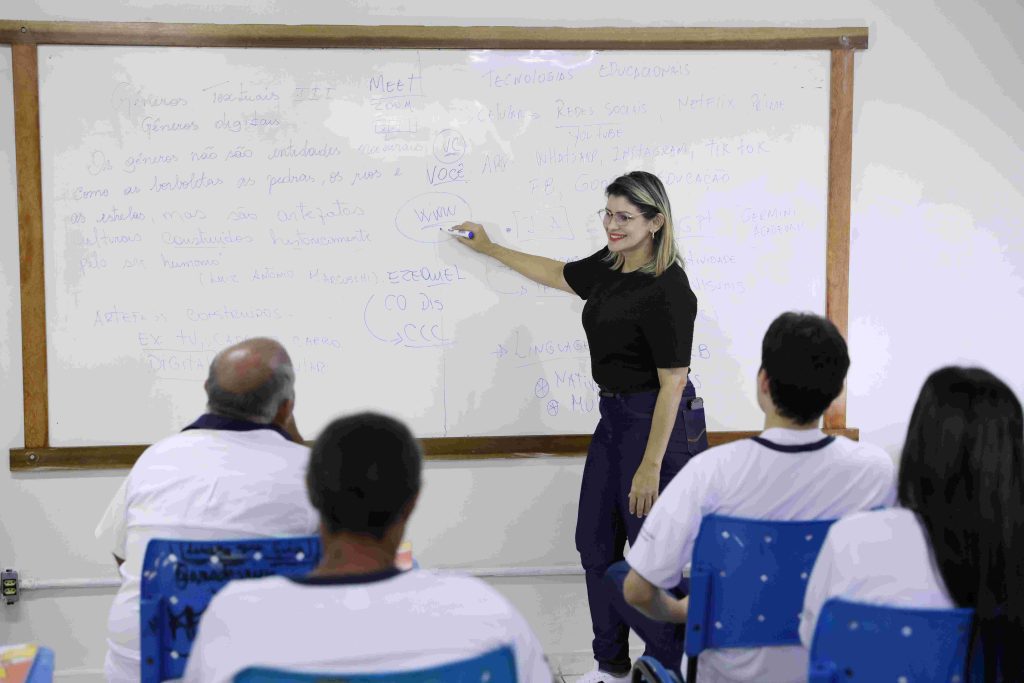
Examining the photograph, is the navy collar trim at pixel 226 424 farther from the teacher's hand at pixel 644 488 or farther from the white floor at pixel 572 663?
the white floor at pixel 572 663

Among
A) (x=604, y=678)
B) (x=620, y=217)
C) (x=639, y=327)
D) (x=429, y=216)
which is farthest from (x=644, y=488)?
(x=429, y=216)

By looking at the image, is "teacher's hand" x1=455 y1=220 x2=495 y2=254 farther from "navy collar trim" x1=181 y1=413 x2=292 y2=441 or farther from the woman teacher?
"navy collar trim" x1=181 y1=413 x2=292 y2=441

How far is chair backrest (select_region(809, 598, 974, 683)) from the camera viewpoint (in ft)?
3.85

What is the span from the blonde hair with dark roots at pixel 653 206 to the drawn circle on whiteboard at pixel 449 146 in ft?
1.84

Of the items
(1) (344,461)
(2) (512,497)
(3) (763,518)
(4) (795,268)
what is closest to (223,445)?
(1) (344,461)

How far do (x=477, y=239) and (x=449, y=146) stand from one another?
1.04ft

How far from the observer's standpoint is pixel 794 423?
165cm

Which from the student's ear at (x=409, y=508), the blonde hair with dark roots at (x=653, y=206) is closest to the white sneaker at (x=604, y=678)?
the blonde hair with dark roots at (x=653, y=206)

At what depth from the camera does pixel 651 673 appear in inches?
66.6

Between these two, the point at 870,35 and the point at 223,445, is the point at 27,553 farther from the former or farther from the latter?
the point at 870,35

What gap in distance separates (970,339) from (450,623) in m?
2.79

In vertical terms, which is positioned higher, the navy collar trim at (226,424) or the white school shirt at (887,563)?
the navy collar trim at (226,424)

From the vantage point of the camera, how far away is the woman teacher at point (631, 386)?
2527 mm

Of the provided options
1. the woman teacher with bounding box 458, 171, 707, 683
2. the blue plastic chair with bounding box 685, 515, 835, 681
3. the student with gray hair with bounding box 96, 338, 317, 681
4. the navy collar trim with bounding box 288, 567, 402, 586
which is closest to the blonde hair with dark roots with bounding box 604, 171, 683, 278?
the woman teacher with bounding box 458, 171, 707, 683
